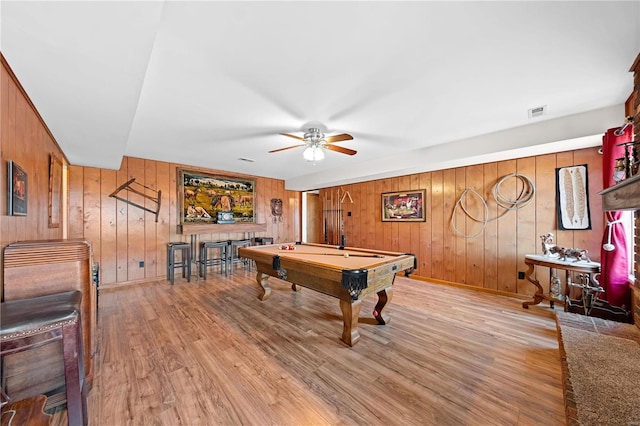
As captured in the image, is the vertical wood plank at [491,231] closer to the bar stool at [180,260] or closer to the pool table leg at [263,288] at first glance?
the pool table leg at [263,288]

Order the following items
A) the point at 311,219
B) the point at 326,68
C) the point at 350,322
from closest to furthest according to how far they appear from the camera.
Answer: the point at 326,68, the point at 350,322, the point at 311,219

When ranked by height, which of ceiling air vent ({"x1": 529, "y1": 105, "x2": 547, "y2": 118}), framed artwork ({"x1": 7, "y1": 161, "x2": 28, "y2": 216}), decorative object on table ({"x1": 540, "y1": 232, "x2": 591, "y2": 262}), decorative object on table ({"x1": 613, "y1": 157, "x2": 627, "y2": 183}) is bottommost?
decorative object on table ({"x1": 540, "y1": 232, "x2": 591, "y2": 262})

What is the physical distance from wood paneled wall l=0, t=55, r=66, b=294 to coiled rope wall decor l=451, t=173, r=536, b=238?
5367mm

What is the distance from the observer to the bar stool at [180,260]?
14.7 feet

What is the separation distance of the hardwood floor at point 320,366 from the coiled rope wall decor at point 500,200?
1.42 metres

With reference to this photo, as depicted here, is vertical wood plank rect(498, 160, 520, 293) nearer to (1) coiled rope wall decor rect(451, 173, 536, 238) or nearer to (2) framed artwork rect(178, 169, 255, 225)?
(1) coiled rope wall decor rect(451, 173, 536, 238)

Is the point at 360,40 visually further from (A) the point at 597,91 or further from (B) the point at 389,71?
(A) the point at 597,91

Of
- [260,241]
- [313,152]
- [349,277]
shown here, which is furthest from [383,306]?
[260,241]

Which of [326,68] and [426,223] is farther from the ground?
[326,68]

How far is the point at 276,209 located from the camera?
6820 millimetres

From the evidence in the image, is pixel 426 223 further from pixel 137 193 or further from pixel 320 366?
pixel 137 193

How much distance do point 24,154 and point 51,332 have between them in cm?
152

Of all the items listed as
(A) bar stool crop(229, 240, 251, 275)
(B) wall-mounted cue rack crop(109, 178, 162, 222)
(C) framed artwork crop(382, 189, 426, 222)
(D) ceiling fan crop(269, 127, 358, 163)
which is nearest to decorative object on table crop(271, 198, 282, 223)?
(A) bar stool crop(229, 240, 251, 275)

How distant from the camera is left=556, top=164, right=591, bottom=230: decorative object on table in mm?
3209
